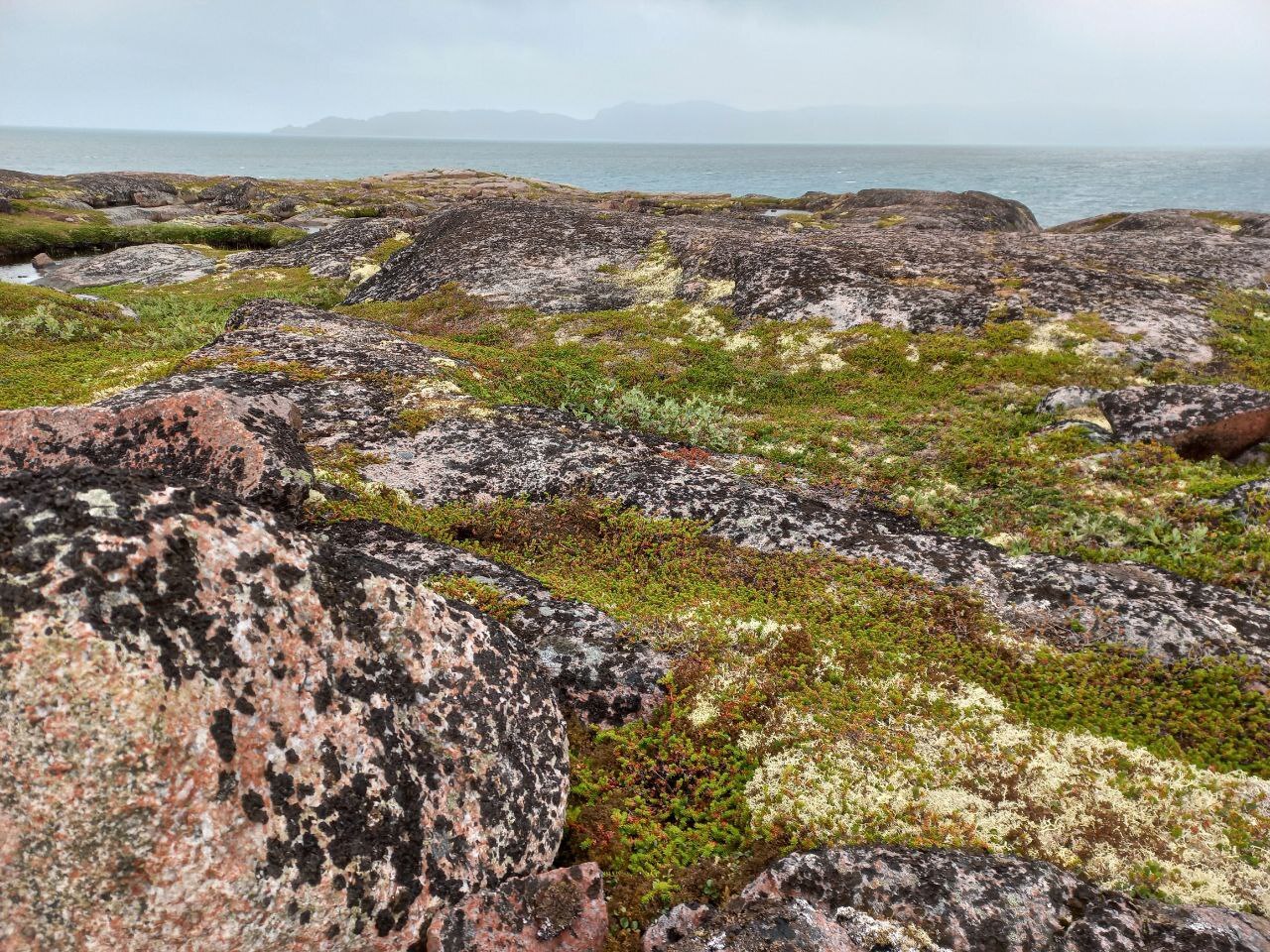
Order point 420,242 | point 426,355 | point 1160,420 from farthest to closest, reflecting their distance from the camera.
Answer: point 420,242 → point 426,355 → point 1160,420

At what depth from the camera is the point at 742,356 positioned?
32375 mm

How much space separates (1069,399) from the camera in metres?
24.4

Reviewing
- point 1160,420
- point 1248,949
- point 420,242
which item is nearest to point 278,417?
point 1248,949

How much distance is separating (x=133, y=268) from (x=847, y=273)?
187 ft

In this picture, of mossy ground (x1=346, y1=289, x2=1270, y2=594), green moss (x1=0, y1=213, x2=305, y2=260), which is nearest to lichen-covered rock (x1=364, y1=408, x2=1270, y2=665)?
mossy ground (x1=346, y1=289, x2=1270, y2=594)

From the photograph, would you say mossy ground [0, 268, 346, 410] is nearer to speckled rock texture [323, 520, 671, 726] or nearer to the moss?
the moss

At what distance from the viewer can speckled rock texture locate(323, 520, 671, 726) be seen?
1137 centimetres

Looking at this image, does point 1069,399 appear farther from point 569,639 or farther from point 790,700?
point 569,639

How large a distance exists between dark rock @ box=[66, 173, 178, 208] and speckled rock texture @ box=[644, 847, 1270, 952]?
12883 cm

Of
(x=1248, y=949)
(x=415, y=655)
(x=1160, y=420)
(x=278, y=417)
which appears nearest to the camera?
(x=1248, y=949)

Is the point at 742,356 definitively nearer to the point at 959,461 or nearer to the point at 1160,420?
the point at 959,461

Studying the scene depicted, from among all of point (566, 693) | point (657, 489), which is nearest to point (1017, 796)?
point (566, 693)

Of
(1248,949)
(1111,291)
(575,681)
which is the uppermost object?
(1111,291)

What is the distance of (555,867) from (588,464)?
11875 millimetres
